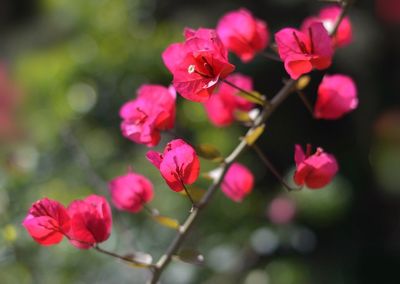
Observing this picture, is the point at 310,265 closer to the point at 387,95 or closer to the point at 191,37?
the point at 387,95

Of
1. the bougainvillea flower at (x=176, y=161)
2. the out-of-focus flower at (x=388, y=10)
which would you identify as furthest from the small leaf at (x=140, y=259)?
the out-of-focus flower at (x=388, y=10)

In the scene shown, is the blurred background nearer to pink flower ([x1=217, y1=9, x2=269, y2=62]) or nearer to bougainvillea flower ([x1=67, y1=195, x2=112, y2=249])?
bougainvillea flower ([x1=67, y1=195, x2=112, y2=249])

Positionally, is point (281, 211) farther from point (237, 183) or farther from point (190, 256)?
point (190, 256)

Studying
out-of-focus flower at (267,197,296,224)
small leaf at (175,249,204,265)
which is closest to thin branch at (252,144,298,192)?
small leaf at (175,249,204,265)

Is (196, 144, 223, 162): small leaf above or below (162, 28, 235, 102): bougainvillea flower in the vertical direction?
below

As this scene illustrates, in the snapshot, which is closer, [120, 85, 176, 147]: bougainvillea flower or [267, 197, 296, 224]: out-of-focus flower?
[120, 85, 176, 147]: bougainvillea flower

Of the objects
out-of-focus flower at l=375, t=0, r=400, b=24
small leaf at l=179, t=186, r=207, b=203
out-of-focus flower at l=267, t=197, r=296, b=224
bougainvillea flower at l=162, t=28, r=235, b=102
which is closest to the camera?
bougainvillea flower at l=162, t=28, r=235, b=102

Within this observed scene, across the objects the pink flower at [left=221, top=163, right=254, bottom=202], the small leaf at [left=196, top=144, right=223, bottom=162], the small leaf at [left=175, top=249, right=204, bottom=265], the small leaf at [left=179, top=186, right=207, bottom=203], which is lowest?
the pink flower at [left=221, top=163, right=254, bottom=202]

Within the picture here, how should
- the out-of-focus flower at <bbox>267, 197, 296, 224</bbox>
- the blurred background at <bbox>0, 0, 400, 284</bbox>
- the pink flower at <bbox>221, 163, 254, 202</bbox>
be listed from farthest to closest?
the out-of-focus flower at <bbox>267, 197, 296, 224</bbox>, the blurred background at <bbox>0, 0, 400, 284</bbox>, the pink flower at <bbox>221, 163, 254, 202</bbox>

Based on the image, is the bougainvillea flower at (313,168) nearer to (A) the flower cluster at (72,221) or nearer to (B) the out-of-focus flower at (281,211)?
(A) the flower cluster at (72,221)

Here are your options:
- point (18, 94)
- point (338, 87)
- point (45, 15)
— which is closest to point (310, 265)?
point (18, 94)
